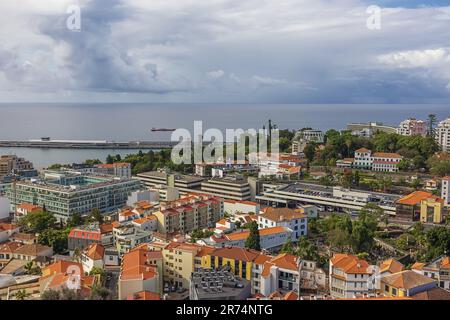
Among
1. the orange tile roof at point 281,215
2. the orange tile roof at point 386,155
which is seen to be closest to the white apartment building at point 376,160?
the orange tile roof at point 386,155

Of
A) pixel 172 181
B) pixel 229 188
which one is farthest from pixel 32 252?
pixel 172 181

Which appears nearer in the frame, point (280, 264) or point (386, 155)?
point (280, 264)

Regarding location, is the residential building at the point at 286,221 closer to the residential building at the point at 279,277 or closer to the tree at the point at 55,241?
the residential building at the point at 279,277

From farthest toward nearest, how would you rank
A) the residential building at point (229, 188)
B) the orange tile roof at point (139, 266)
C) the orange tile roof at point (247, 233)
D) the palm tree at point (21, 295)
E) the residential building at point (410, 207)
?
the residential building at point (229, 188)
the residential building at point (410, 207)
the orange tile roof at point (247, 233)
the orange tile roof at point (139, 266)
the palm tree at point (21, 295)

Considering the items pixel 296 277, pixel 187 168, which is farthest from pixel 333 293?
pixel 187 168

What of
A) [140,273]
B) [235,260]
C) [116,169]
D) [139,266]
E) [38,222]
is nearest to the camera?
[140,273]

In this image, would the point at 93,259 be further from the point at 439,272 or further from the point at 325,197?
the point at 325,197
